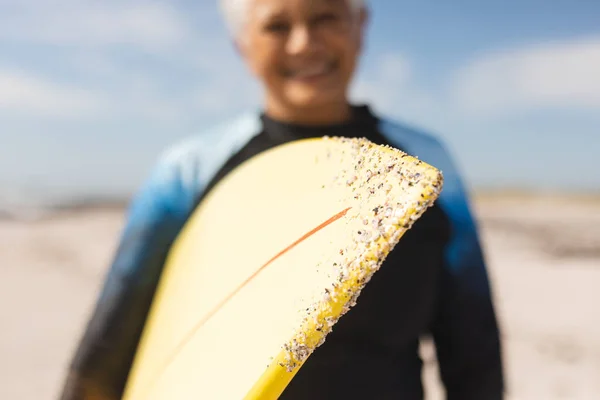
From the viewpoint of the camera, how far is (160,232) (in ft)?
2.62

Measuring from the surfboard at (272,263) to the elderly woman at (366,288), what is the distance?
0.15ft

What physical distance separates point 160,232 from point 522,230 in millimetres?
9609

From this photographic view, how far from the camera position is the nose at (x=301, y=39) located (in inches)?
29.1

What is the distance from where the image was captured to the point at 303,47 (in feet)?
2.43

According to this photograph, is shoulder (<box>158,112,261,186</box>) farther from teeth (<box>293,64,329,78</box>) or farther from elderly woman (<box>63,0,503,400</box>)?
teeth (<box>293,64,329,78</box>)

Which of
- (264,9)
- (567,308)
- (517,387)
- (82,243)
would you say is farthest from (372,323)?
(82,243)

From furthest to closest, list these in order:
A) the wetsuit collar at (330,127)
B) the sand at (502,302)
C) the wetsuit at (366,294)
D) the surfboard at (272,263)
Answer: the sand at (502,302) < the wetsuit collar at (330,127) < the wetsuit at (366,294) < the surfboard at (272,263)

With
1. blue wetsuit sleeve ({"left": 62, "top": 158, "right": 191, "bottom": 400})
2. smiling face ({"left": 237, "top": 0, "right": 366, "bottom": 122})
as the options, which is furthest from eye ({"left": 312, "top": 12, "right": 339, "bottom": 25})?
blue wetsuit sleeve ({"left": 62, "top": 158, "right": 191, "bottom": 400})

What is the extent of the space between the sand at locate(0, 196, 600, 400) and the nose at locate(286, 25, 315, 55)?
1.69 feet

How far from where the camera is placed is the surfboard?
0.47m

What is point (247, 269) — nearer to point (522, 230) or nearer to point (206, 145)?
point (206, 145)

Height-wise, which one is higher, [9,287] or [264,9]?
[264,9]

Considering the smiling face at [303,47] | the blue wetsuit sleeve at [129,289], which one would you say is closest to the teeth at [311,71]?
the smiling face at [303,47]

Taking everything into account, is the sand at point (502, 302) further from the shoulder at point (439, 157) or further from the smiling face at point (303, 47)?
the shoulder at point (439, 157)
